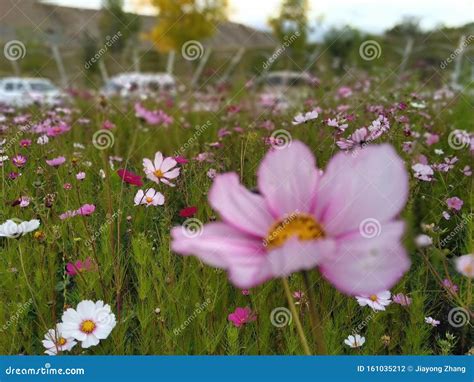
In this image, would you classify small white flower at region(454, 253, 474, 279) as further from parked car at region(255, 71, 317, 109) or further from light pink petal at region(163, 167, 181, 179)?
parked car at region(255, 71, 317, 109)

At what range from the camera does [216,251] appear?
40cm

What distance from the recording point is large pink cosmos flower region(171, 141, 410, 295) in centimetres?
39

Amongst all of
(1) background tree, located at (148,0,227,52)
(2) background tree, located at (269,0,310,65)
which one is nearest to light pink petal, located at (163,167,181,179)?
(2) background tree, located at (269,0,310,65)

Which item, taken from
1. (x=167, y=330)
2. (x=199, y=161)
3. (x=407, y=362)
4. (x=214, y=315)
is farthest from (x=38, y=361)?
(x=199, y=161)

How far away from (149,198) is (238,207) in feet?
2.60

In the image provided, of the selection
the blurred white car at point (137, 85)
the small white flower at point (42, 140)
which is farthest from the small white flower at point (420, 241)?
the blurred white car at point (137, 85)

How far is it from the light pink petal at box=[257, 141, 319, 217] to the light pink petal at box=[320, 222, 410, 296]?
2.5 inches

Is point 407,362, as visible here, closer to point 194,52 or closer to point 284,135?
point 284,135

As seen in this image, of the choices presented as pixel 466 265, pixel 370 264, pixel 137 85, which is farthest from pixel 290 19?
pixel 370 264

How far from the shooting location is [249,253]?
0.42 metres

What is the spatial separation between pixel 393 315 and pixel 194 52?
3.27 ft

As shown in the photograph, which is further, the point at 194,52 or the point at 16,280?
the point at 194,52

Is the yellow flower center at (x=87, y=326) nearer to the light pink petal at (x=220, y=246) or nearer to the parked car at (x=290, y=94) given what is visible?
the light pink petal at (x=220, y=246)

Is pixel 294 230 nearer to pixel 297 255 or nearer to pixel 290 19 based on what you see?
pixel 297 255
